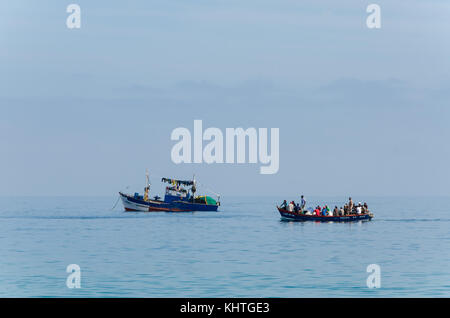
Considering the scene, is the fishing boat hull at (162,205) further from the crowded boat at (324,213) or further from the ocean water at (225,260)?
the crowded boat at (324,213)

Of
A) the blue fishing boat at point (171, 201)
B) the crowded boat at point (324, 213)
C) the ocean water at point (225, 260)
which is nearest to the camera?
the ocean water at point (225, 260)

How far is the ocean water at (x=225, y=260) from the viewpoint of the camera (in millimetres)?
36938

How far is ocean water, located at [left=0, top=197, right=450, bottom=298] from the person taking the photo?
36.9 metres

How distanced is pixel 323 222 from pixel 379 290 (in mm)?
50526

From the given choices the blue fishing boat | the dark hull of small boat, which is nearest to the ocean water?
the dark hull of small boat

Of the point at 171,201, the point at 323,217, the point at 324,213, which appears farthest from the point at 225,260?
the point at 171,201

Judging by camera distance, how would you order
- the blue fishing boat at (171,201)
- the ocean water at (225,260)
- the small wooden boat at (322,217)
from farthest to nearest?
the blue fishing boat at (171,201) < the small wooden boat at (322,217) < the ocean water at (225,260)

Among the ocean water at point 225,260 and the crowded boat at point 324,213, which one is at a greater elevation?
the crowded boat at point 324,213

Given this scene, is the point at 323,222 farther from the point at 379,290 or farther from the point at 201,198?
the point at 379,290

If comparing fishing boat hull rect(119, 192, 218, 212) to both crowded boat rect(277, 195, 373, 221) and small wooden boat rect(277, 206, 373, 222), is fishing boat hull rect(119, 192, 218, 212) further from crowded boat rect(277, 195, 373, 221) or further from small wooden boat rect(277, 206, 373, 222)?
small wooden boat rect(277, 206, 373, 222)

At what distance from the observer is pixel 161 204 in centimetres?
11325

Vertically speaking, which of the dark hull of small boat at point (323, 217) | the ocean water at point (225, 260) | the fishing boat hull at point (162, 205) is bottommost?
the ocean water at point (225, 260)

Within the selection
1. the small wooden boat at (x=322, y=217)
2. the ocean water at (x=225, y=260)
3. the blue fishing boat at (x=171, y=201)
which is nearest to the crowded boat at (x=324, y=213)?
the small wooden boat at (x=322, y=217)
